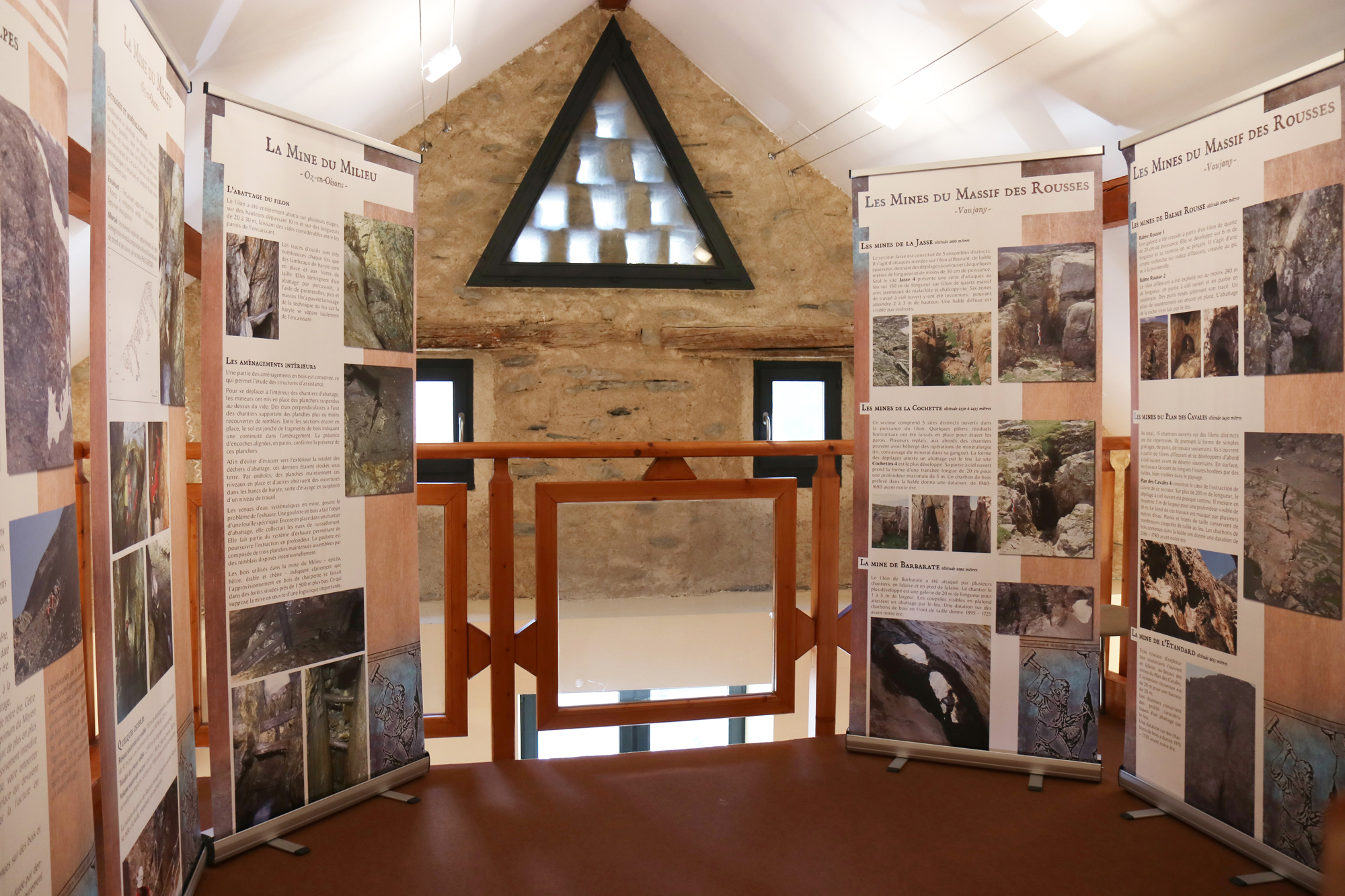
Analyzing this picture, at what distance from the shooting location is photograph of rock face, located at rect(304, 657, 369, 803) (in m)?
1.96

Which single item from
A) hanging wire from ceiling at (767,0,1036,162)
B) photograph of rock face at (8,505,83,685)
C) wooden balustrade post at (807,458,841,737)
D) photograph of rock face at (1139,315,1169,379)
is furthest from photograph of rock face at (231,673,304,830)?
hanging wire from ceiling at (767,0,1036,162)

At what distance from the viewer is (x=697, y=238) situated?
18.5ft

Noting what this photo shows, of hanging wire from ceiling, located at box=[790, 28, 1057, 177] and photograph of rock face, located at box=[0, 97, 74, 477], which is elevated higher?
hanging wire from ceiling, located at box=[790, 28, 1057, 177]

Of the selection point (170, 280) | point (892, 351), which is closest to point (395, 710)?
Result: point (170, 280)

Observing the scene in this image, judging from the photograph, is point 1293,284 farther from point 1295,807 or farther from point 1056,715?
point 1056,715

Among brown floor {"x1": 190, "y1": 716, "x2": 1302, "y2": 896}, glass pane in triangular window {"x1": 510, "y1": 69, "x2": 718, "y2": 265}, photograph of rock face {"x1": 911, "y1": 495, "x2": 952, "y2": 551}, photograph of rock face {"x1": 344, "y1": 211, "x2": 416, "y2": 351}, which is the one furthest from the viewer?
glass pane in triangular window {"x1": 510, "y1": 69, "x2": 718, "y2": 265}

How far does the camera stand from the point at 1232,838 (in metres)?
1.85

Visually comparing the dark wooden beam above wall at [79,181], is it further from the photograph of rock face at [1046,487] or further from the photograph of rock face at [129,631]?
the photograph of rock face at [1046,487]

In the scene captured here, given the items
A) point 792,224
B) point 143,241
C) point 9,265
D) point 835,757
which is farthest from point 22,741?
point 792,224

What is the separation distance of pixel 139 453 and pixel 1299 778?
2.39m

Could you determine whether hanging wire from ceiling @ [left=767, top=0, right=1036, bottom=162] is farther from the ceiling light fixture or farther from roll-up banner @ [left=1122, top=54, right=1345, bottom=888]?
roll-up banner @ [left=1122, top=54, right=1345, bottom=888]

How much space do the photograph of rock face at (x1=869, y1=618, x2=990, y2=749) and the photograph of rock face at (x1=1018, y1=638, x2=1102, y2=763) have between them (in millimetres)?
101

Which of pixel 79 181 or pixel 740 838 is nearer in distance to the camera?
→ pixel 79 181

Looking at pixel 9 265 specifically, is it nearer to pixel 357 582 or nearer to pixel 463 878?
pixel 357 582
